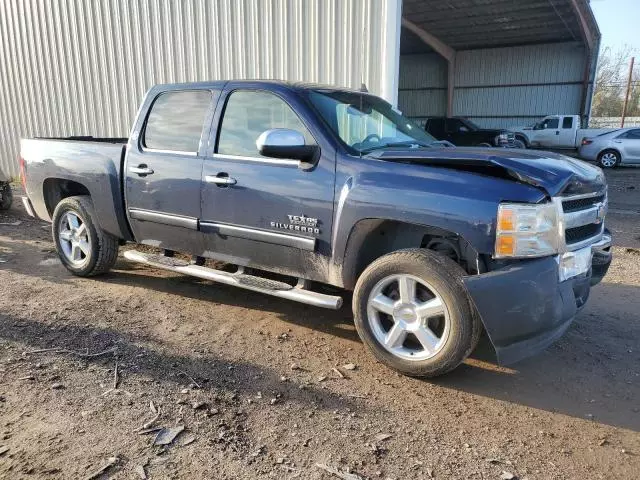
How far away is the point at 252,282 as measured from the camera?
3.98m

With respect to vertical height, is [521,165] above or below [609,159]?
above

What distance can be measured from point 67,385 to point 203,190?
1738 mm

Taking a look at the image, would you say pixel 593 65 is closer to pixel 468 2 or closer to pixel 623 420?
pixel 468 2

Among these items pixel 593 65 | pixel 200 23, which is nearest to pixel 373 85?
pixel 200 23

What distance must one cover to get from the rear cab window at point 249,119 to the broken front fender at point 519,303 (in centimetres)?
182

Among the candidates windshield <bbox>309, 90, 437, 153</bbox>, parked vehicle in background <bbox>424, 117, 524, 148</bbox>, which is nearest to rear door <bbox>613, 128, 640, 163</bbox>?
parked vehicle in background <bbox>424, 117, 524, 148</bbox>

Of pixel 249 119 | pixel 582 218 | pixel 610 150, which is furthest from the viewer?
pixel 610 150

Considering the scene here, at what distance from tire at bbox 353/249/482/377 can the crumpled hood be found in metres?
0.59

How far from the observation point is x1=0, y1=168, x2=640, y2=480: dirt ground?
8.25ft

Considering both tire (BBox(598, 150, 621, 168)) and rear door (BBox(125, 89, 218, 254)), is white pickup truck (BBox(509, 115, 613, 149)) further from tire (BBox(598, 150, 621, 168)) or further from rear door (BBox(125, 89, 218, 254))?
rear door (BBox(125, 89, 218, 254))

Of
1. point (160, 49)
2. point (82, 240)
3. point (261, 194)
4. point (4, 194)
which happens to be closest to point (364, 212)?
point (261, 194)

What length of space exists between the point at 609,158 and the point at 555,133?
416cm

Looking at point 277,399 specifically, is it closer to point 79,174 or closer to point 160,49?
point 79,174

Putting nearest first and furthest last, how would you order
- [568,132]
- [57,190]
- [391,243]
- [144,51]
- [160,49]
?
[391,243] → [57,190] → [160,49] → [144,51] → [568,132]
